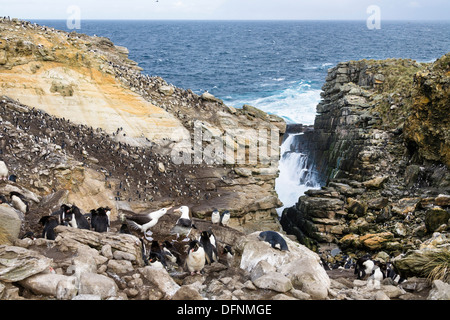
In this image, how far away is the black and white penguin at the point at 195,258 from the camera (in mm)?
10539

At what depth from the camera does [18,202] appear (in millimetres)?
A: 12469

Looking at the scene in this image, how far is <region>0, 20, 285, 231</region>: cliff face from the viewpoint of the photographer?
727 inches

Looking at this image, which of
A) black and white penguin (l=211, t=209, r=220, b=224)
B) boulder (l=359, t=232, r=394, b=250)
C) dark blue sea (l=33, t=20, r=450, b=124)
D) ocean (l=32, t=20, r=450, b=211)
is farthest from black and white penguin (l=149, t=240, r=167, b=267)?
dark blue sea (l=33, t=20, r=450, b=124)

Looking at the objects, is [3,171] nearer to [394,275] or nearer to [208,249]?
[208,249]

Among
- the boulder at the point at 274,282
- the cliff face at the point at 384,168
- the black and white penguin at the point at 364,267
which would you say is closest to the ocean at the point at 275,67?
the cliff face at the point at 384,168

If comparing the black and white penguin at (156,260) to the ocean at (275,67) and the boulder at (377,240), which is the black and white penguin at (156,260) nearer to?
the boulder at (377,240)

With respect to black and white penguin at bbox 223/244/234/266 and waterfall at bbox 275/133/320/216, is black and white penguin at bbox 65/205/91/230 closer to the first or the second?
black and white penguin at bbox 223/244/234/266

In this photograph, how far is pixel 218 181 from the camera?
886 inches

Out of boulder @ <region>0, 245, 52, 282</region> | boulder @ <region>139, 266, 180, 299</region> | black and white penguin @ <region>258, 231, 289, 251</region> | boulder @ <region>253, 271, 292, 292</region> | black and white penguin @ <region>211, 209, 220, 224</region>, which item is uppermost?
boulder @ <region>0, 245, 52, 282</region>

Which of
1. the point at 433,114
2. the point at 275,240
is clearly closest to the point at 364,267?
the point at 275,240

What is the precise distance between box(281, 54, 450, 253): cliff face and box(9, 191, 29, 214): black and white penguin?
14.9 m

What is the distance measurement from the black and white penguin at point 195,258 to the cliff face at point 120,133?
7.50m
